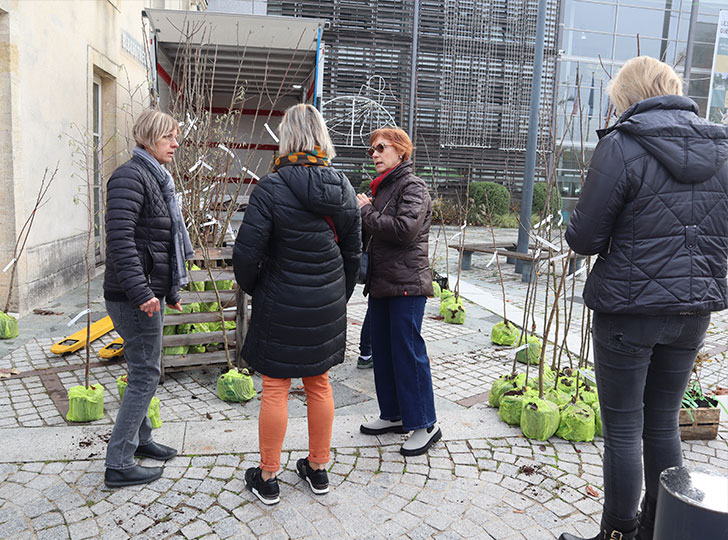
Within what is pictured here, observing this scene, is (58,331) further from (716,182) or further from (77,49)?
(716,182)

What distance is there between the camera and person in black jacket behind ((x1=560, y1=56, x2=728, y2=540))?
7.52ft

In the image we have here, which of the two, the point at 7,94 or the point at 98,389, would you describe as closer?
the point at 98,389

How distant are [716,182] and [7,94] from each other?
627 cm

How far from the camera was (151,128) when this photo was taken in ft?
9.95

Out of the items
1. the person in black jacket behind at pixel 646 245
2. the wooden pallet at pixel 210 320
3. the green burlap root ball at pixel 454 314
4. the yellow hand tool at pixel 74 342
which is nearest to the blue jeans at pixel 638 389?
the person in black jacket behind at pixel 646 245

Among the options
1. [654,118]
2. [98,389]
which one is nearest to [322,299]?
[654,118]

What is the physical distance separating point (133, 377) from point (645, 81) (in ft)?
8.65

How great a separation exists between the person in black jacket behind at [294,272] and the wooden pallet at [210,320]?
1617mm

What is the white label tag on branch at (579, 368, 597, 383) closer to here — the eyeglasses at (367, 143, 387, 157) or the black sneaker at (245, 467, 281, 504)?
the eyeglasses at (367, 143, 387, 157)

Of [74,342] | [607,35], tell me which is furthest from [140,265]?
[607,35]

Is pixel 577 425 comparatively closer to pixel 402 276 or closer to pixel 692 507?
pixel 402 276

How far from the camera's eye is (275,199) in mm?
2775

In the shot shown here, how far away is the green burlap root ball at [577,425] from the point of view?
12.3ft

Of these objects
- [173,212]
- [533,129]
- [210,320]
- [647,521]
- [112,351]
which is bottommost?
[112,351]
